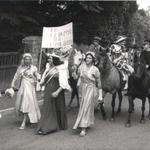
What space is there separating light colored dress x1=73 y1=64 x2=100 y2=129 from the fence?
6.57m

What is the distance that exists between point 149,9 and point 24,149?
89.4 meters

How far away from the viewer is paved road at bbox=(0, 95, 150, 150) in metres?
9.24

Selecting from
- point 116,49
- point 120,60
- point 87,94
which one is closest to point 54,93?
point 87,94

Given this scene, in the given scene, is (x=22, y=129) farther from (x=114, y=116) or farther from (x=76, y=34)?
(x=76, y=34)

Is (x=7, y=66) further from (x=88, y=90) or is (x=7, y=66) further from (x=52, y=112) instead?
(x=88, y=90)

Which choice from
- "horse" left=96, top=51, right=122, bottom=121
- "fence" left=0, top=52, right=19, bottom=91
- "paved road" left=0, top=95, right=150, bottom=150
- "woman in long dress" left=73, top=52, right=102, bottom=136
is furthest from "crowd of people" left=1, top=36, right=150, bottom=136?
"fence" left=0, top=52, right=19, bottom=91

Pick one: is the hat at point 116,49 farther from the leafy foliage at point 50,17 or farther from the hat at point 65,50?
the leafy foliage at point 50,17

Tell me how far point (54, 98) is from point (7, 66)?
6564 millimetres

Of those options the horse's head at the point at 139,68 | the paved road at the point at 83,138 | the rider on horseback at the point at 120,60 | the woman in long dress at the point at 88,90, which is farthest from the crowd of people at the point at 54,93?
the rider on horseback at the point at 120,60

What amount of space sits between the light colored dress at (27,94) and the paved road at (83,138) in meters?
0.38

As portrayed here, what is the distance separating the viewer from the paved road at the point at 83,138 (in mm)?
9242

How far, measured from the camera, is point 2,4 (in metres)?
16.8

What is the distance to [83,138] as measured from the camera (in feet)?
32.8

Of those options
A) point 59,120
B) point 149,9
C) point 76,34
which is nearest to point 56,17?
point 76,34
